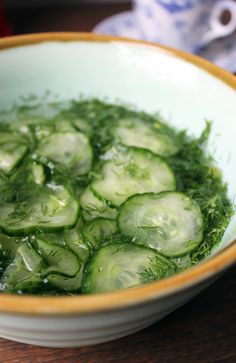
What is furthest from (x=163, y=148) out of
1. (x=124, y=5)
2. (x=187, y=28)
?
(x=124, y=5)

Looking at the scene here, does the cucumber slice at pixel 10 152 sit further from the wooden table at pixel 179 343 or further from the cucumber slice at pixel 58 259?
the wooden table at pixel 179 343

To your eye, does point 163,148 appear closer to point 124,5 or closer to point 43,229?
point 43,229

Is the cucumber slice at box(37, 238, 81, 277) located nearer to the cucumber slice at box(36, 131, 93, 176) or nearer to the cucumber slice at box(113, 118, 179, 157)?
the cucumber slice at box(36, 131, 93, 176)

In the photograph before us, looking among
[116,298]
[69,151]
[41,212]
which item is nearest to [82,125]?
[69,151]

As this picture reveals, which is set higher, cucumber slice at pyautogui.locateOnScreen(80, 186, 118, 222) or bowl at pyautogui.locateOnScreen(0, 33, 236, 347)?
bowl at pyautogui.locateOnScreen(0, 33, 236, 347)

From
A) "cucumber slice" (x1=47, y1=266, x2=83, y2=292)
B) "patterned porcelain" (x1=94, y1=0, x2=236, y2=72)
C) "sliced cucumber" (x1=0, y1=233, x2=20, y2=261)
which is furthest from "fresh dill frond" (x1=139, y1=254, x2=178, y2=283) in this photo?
"patterned porcelain" (x1=94, y1=0, x2=236, y2=72)

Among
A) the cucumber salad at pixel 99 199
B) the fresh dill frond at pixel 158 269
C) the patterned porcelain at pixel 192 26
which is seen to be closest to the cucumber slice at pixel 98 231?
the cucumber salad at pixel 99 199
